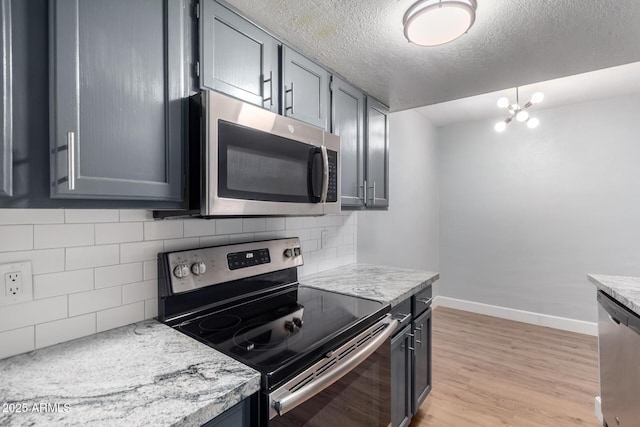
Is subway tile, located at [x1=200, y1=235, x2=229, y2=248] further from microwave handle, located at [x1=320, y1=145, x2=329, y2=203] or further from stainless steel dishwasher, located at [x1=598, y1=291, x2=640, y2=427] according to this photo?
stainless steel dishwasher, located at [x1=598, y1=291, x2=640, y2=427]

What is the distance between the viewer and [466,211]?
4062 mm

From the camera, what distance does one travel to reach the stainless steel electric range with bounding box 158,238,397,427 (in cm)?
96

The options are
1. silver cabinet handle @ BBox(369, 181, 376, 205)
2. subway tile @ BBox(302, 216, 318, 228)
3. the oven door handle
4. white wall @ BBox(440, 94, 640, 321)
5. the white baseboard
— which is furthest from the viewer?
the white baseboard

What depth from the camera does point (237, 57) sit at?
1224 mm

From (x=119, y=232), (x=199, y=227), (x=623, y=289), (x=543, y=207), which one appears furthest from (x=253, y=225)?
(x=543, y=207)

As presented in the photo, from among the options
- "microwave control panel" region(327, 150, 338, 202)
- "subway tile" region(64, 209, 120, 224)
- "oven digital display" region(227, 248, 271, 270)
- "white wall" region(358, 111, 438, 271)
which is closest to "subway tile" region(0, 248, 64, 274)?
"subway tile" region(64, 209, 120, 224)

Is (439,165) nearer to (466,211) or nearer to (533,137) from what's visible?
(466,211)

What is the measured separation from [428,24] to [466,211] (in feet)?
10.9

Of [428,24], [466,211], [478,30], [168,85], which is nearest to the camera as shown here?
[168,85]

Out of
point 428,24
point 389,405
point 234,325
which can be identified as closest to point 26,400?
point 234,325

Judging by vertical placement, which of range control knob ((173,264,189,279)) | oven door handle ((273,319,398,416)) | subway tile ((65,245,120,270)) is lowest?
oven door handle ((273,319,398,416))

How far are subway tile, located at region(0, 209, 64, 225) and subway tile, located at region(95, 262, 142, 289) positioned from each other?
22 centimetres

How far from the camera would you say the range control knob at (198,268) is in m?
1.29

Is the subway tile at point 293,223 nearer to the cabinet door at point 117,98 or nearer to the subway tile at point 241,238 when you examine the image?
the subway tile at point 241,238
